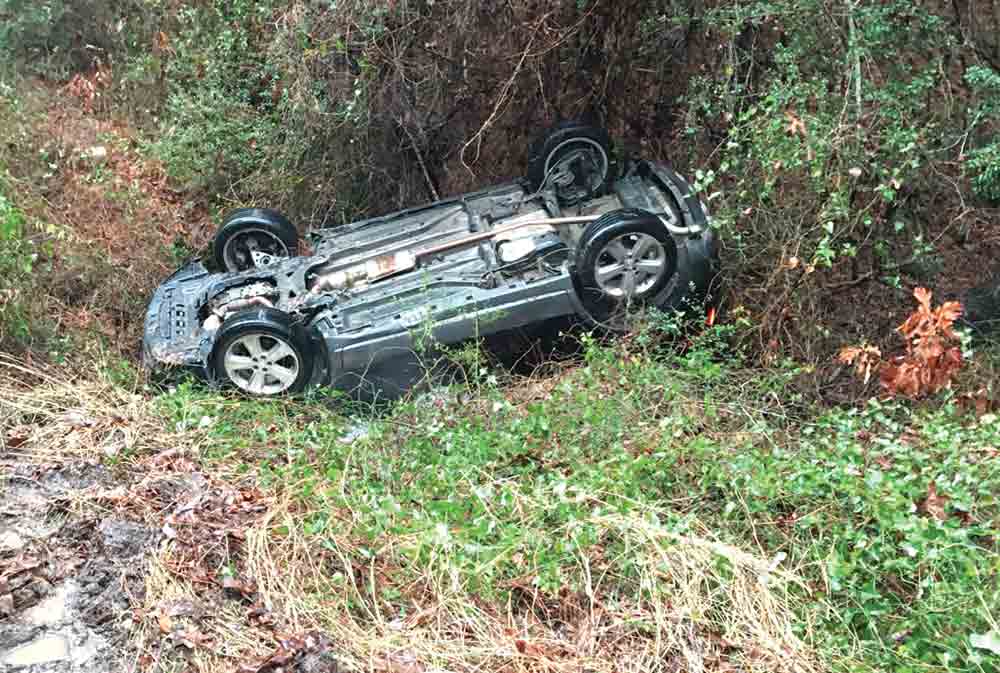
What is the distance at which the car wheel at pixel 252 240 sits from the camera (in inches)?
287

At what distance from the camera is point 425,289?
20.0ft

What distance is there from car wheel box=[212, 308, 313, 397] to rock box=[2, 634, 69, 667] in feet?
8.20

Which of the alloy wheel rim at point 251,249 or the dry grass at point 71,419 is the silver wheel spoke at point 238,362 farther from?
the alloy wheel rim at point 251,249

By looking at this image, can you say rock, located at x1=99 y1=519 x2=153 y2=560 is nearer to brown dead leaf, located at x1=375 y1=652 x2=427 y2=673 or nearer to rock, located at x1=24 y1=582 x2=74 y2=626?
rock, located at x1=24 y1=582 x2=74 y2=626

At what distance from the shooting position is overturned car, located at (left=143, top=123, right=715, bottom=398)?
233 inches

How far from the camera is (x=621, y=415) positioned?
16.7ft

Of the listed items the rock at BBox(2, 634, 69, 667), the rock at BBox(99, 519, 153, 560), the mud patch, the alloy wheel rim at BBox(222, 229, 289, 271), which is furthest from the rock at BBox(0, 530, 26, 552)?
the alloy wheel rim at BBox(222, 229, 289, 271)

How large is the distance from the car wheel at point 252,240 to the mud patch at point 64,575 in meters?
3.03

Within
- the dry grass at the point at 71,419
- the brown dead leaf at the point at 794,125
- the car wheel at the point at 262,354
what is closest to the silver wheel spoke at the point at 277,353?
the car wheel at the point at 262,354

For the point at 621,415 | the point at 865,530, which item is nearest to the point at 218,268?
the point at 621,415

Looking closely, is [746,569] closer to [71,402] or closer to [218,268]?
[71,402]

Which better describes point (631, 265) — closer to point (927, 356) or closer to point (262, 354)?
point (927, 356)

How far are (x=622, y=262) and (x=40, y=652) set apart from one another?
4.04 meters

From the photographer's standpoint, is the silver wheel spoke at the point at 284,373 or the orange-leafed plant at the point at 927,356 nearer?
the orange-leafed plant at the point at 927,356
